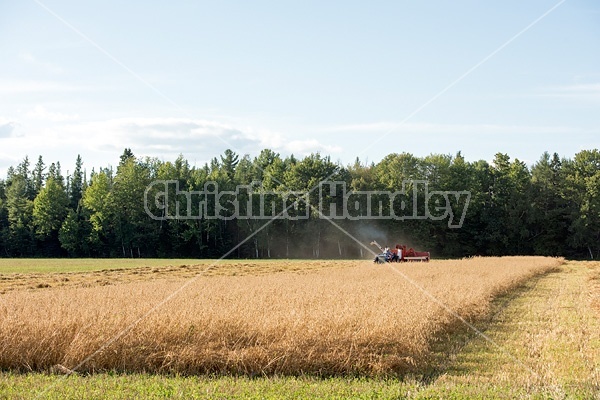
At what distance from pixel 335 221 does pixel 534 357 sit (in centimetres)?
5675

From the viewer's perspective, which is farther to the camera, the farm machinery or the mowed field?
the farm machinery

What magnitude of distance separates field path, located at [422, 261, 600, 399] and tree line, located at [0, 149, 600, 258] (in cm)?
4971

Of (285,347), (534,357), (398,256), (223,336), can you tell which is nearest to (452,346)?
(534,357)

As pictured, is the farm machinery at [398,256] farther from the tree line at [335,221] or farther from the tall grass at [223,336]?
the tree line at [335,221]

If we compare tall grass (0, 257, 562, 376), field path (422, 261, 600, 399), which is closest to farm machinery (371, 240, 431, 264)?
field path (422, 261, 600, 399)

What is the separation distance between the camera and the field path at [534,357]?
30.2ft

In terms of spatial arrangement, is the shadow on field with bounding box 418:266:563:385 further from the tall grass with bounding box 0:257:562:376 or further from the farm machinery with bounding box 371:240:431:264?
the farm machinery with bounding box 371:240:431:264

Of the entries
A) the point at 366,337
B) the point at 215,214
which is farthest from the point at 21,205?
the point at 366,337

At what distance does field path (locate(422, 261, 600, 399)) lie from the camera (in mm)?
9195

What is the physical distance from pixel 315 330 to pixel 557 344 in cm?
570

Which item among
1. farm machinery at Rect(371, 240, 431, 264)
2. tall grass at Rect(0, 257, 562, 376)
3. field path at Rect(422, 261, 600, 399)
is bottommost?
field path at Rect(422, 261, 600, 399)

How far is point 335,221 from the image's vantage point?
224 feet

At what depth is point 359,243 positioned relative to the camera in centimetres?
6912

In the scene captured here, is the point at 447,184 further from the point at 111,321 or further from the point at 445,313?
the point at 111,321
